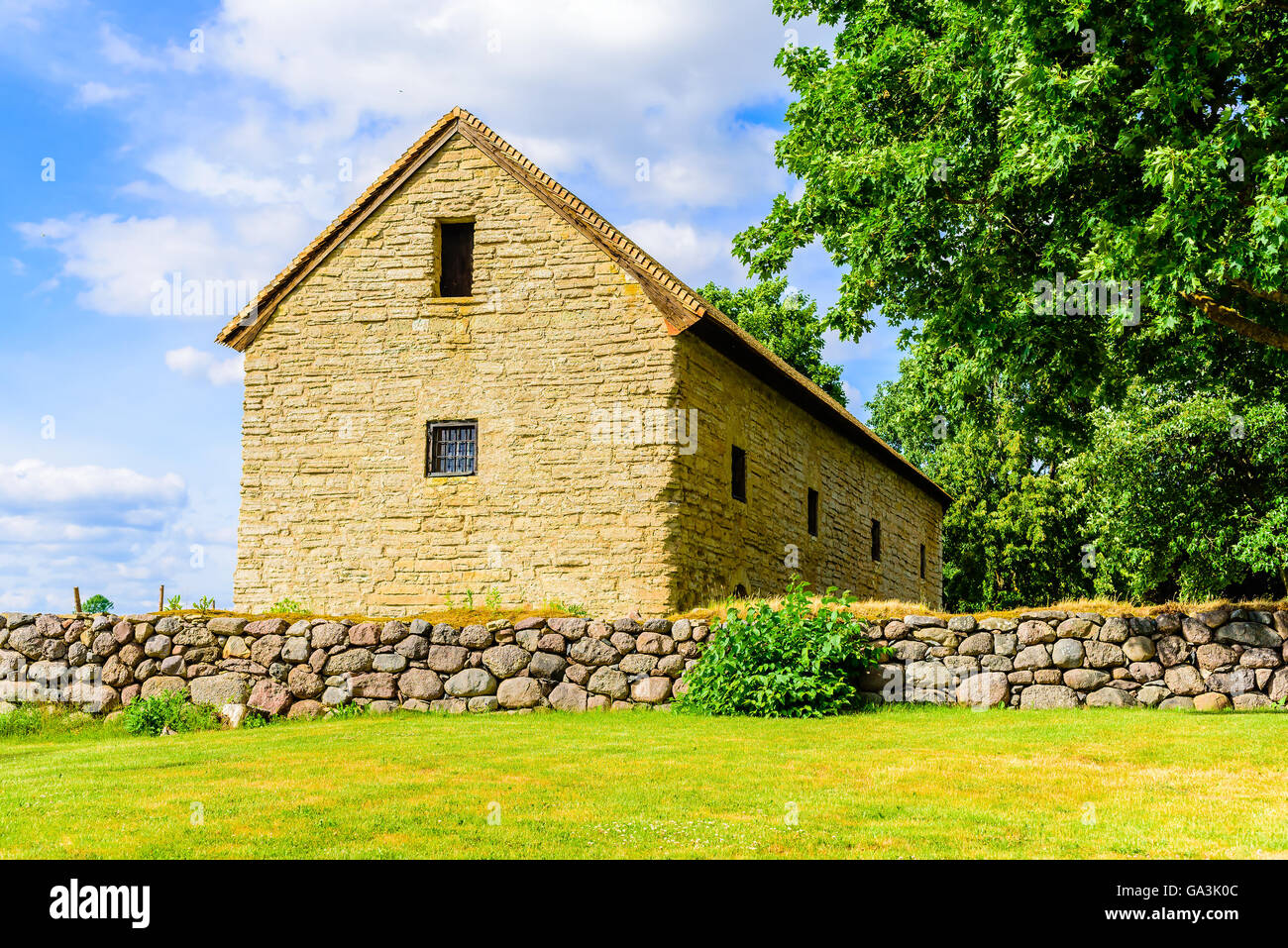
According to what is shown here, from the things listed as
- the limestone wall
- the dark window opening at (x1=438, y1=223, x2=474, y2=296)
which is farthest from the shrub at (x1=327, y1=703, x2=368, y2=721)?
the dark window opening at (x1=438, y1=223, x2=474, y2=296)

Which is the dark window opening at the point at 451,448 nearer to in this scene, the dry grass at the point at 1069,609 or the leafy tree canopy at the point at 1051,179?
the dry grass at the point at 1069,609

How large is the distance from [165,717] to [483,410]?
663cm

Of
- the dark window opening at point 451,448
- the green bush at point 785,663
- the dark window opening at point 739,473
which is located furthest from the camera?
the dark window opening at point 739,473

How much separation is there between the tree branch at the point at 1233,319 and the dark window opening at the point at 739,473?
783cm

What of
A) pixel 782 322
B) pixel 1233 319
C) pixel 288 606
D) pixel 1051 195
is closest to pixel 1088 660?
pixel 1233 319

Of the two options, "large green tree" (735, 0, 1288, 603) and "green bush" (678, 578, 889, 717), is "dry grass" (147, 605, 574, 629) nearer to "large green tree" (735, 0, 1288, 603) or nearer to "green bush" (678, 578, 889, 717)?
"green bush" (678, 578, 889, 717)

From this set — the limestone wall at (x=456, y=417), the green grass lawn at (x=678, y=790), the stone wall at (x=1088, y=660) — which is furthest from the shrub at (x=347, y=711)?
the stone wall at (x=1088, y=660)

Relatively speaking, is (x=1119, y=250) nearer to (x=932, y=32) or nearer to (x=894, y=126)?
(x=894, y=126)

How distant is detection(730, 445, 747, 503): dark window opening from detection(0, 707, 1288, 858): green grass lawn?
255 inches

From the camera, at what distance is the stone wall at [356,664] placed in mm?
14492

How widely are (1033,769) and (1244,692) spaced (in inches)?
234

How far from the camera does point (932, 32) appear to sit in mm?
16625

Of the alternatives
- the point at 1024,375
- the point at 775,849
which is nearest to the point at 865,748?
the point at 775,849

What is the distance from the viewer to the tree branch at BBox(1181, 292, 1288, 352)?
45.4 feet
